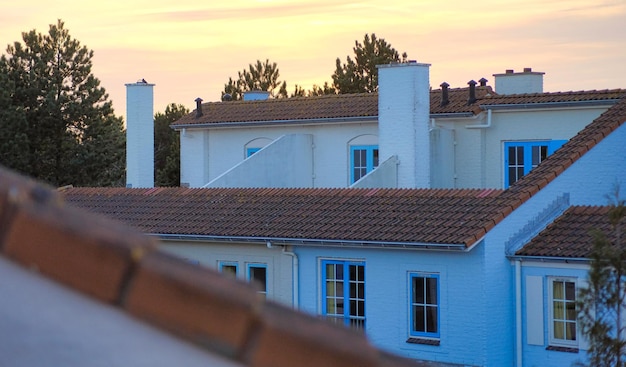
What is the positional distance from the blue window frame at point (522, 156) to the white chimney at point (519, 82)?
15.4 ft

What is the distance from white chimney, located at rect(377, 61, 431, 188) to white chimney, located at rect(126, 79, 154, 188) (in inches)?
417

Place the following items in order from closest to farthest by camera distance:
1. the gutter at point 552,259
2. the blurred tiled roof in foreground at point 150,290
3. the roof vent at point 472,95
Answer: the blurred tiled roof in foreground at point 150,290
the gutter at point 552,259
the roof vent at point 472,95

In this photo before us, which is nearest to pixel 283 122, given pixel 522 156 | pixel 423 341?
pixel 522 156

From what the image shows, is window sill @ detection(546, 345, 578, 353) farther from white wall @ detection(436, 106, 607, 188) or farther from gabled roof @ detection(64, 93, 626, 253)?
white wall @ detection(436, 106, 607, 188)

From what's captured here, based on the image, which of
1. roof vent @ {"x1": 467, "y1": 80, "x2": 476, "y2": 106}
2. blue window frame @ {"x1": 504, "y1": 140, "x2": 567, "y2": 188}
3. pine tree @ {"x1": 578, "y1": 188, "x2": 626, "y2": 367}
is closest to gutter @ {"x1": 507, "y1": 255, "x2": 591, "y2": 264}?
pine tree @ {"x1": 578, "y1": 188, "x2": 626, "y2": 367}

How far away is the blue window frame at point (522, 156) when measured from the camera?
31923mm

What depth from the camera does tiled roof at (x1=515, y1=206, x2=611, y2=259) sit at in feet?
71.2

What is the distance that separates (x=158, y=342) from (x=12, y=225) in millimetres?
406

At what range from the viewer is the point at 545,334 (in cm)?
2208

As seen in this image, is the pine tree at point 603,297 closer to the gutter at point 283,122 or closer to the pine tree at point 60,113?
the gutter at point 283,122

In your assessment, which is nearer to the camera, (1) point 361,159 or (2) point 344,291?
(2) point 344,291

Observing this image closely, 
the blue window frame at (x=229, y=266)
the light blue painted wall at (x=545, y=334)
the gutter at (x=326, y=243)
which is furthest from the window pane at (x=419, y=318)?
the blue window frame at (x=229, y=266)

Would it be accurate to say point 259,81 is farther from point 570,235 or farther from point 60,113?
point 570,235

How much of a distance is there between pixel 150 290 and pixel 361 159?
33.0 meters
